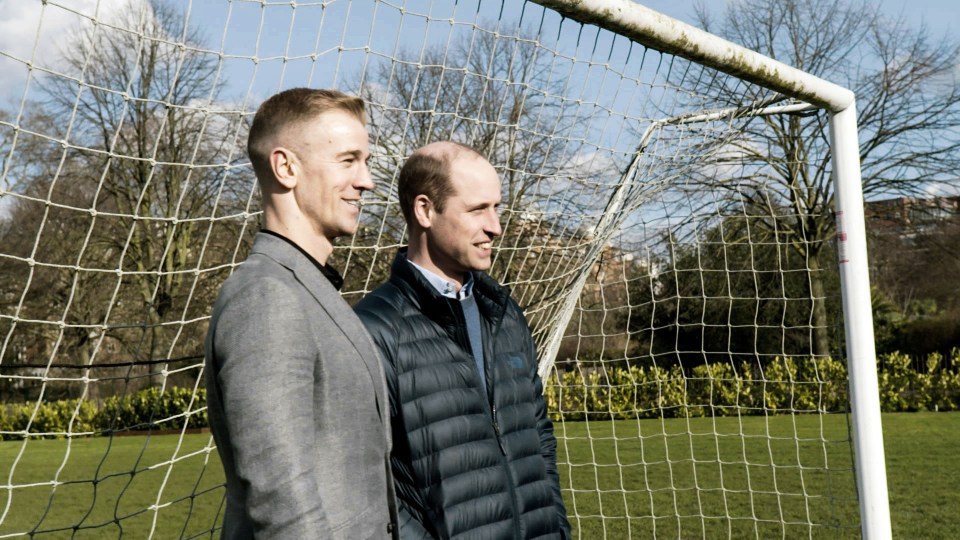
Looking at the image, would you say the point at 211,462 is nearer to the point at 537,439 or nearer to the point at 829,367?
the point at 829,367

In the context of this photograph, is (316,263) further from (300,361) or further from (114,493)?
(114,493)

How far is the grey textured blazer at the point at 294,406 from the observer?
1.45m

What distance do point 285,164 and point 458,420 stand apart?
855mm

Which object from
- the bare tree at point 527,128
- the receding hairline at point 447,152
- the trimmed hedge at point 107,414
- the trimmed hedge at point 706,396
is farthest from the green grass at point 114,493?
the receding hairline at point 447,152

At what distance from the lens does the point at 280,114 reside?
168 centimetres

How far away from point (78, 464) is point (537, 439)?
1299 centimetres

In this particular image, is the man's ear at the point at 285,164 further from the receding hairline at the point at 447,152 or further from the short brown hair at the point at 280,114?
the receding hairline at the point at 447,152

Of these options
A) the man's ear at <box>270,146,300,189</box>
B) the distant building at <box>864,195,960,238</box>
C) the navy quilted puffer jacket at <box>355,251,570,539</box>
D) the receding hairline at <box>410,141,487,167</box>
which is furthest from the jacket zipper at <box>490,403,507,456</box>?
the distant building at <box>864,195,960,238</box>

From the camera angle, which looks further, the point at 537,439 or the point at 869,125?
the point at 869,125

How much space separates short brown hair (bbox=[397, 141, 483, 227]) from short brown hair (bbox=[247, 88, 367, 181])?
710 mm

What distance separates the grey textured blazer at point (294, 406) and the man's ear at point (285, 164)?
10 cm

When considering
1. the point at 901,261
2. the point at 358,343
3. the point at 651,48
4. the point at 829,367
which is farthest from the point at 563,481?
the point at 901,261

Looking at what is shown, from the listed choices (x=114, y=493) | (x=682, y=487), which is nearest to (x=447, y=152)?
(x=682, y=487)

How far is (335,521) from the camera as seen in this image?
4.97ft
